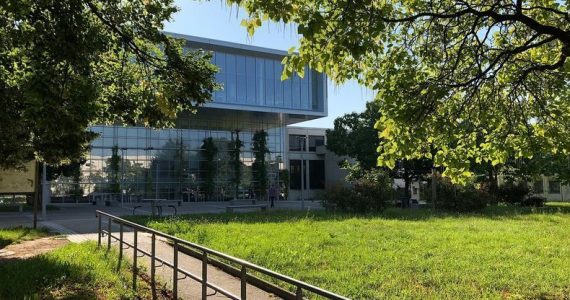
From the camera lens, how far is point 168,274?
8.97 meters

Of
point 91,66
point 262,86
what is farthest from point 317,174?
point 91,66

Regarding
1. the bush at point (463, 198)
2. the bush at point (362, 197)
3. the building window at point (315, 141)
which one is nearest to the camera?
the bush at point (362, 197)

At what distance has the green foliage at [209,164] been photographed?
147 feet

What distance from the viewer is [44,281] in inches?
335

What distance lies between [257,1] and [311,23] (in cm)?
59

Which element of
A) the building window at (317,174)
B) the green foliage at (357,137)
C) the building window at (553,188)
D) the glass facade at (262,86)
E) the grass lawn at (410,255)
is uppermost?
the glass facade at (262,86)

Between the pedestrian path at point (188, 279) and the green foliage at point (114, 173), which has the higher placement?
the green foliage at point (114, 173)

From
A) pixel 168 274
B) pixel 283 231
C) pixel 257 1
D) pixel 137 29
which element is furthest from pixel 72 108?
pixel 283 231

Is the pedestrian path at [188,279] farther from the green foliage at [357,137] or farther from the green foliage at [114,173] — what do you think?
the green foliage at [357,137]

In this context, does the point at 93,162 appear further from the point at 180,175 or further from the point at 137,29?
the point at 137,29

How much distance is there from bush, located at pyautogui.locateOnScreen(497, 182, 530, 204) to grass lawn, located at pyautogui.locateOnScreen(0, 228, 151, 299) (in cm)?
2955

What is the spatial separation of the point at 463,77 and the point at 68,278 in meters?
6.93

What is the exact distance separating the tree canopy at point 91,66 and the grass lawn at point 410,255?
3565 millimetres

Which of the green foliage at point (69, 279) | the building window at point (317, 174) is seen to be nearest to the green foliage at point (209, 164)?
the building window at point (317, 174)
